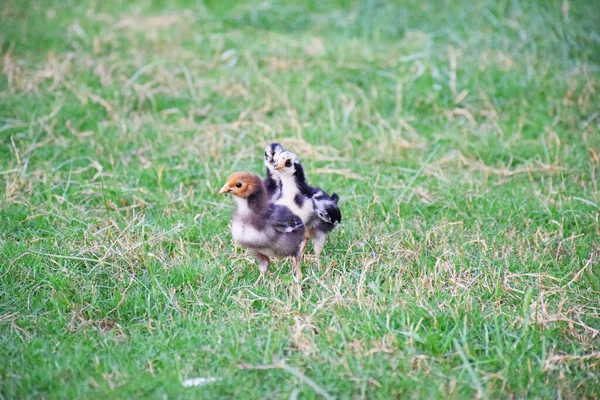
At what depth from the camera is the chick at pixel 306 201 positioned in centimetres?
498

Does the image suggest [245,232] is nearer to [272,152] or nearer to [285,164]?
[285,164]

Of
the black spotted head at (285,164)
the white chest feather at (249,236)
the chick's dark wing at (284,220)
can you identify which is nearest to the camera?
the white chest feather at (249,236)

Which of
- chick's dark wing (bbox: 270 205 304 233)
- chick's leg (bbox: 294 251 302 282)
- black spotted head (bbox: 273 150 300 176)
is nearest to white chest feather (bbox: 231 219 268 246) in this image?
chick's dark wing (bbox: 270 205 304 233)

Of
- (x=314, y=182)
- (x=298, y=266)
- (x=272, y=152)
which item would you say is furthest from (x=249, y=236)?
(x=314, y=182)

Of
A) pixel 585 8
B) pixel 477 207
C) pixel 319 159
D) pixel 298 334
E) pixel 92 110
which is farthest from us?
pixel 585 8

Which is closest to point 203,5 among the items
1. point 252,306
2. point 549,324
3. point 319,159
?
point 319,159

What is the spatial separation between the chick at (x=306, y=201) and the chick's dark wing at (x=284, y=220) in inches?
4.4

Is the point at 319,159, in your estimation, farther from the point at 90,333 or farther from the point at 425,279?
the point at 90,333

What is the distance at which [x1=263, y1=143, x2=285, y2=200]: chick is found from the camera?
507cm

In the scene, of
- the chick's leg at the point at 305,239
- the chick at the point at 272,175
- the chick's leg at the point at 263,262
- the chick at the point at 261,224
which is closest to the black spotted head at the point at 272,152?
the chick at the point at 272,175

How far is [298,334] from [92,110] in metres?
4.09

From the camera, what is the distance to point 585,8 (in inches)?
345

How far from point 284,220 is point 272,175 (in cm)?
59

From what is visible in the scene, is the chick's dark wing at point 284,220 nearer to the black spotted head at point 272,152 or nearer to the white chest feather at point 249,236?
the white chest feather at point 249,236
